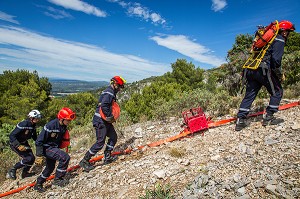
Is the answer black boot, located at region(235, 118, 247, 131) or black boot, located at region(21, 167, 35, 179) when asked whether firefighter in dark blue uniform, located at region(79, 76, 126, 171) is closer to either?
black boot, located at region(21, 167, 35, 179)

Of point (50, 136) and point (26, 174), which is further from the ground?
point (50, 136)

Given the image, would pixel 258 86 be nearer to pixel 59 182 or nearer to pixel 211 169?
pixel 211 169

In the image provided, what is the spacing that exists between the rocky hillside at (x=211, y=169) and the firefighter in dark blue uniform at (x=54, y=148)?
0.88 feet

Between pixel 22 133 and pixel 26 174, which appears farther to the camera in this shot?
pixel 26 174

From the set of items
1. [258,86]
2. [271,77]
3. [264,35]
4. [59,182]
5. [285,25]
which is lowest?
[59,182]

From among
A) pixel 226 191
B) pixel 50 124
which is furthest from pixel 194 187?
pixel 50 124

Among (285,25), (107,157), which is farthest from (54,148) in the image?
(285,25)

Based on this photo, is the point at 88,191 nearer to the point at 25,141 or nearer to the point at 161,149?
the point at 161,149

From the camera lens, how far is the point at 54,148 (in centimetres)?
534

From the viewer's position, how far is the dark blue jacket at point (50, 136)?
512 cm

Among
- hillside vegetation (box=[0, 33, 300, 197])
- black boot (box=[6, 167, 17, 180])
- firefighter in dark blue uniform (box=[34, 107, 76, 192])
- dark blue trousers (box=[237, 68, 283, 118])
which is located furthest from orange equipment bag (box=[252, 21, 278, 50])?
black boot (box=[6, 167, 17, 180])

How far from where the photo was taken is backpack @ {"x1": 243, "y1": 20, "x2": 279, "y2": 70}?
4.66 meters

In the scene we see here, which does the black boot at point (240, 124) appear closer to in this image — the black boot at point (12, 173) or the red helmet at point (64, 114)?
the red helmet at point (64, 114)

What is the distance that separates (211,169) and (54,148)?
3.45 meters
